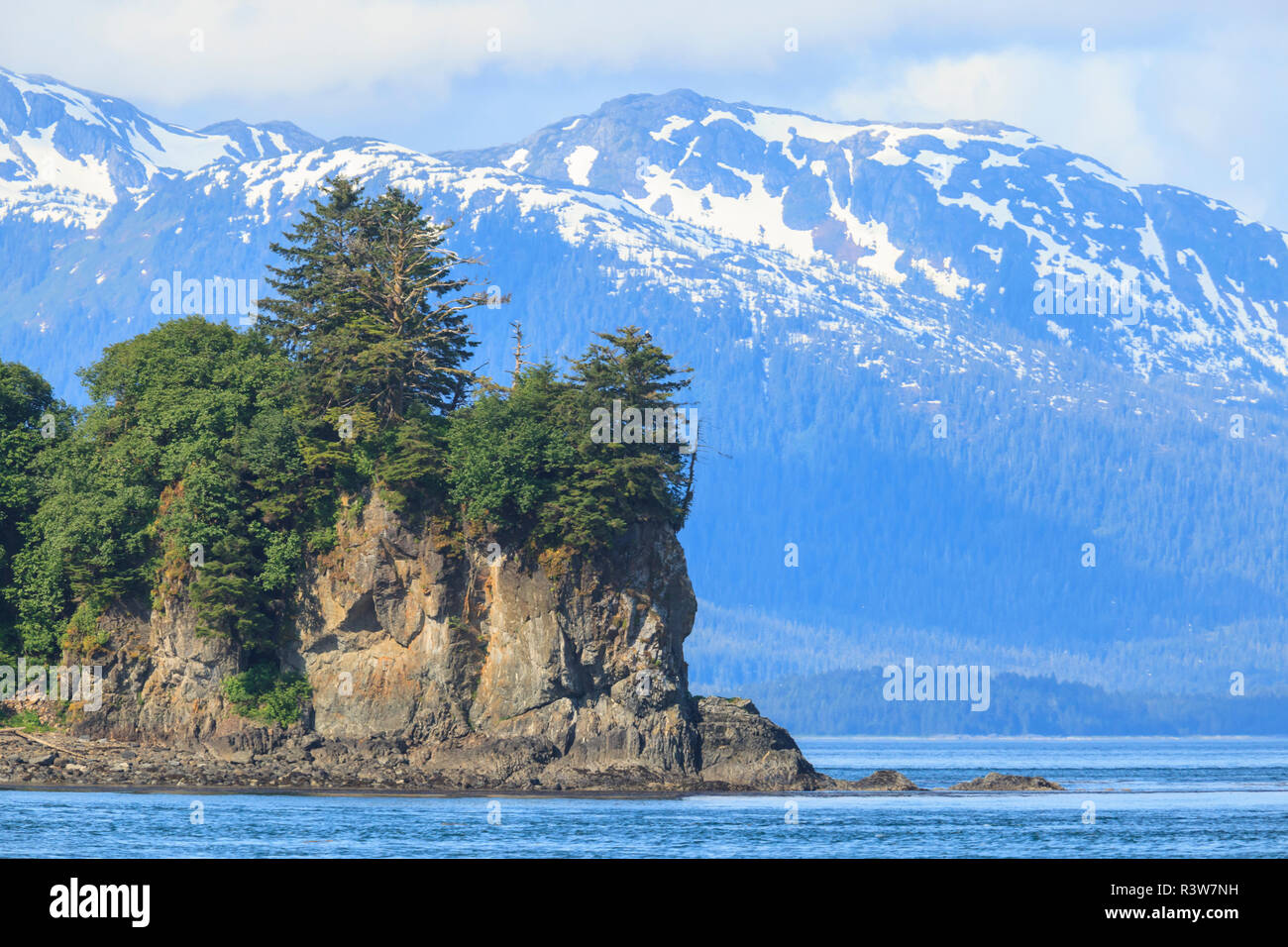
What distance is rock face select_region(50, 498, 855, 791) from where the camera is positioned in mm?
95250

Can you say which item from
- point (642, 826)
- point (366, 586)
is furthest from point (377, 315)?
point (642, 826)

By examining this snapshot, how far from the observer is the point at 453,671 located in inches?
3819

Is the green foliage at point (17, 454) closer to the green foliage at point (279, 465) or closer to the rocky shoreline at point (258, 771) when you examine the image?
the green foliage at point (279, 465)

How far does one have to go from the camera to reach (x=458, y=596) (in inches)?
3868

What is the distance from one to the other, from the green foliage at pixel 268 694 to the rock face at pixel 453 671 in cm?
66

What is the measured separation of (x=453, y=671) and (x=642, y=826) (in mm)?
26377

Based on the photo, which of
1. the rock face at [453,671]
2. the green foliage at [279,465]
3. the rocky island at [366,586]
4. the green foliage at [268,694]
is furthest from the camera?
the green foliage at [279,465]

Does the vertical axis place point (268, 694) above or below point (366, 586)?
below

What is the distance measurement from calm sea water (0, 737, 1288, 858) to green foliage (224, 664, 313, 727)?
10777mm

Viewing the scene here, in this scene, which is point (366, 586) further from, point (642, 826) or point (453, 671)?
point (642, 826)

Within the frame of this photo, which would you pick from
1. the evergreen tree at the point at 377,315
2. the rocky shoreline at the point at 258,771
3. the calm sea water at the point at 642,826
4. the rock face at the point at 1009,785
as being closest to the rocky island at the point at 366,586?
the rocky shoreline at the point at 258,771

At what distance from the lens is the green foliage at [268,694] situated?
96062 mm
